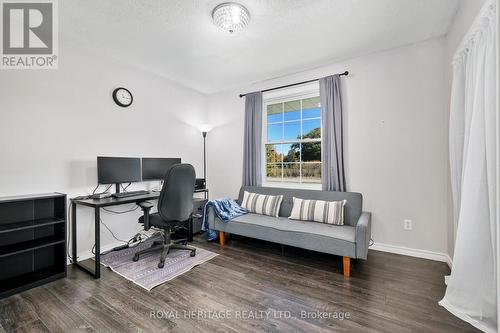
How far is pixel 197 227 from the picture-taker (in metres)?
3.61

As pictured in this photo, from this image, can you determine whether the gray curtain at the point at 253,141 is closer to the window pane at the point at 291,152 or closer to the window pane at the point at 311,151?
the window pane at the point at 291,152

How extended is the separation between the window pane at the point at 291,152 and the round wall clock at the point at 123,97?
246 centimetres

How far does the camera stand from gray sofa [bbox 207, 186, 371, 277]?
2.26 meters

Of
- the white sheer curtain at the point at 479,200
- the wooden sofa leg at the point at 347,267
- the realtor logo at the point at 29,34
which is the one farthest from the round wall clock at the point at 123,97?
the white sheer curtain at the point at 479,200

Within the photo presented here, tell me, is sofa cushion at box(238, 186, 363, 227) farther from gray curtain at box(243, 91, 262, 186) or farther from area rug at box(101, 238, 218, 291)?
area rug at box(101, 238, 218, 291)

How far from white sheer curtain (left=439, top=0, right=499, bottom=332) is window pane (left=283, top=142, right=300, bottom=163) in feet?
6.93

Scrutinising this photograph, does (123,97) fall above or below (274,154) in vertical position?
above

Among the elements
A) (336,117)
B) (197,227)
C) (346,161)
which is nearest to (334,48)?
(336,117)

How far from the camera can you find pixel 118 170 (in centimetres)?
289

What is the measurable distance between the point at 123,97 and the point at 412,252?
169 inches

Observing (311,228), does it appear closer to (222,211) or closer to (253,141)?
(222,211)

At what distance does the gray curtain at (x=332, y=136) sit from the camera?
3.04 meters

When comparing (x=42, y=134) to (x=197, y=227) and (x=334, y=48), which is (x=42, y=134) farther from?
(x=334, y=48)

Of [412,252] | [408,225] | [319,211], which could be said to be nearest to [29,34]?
[319,211]
